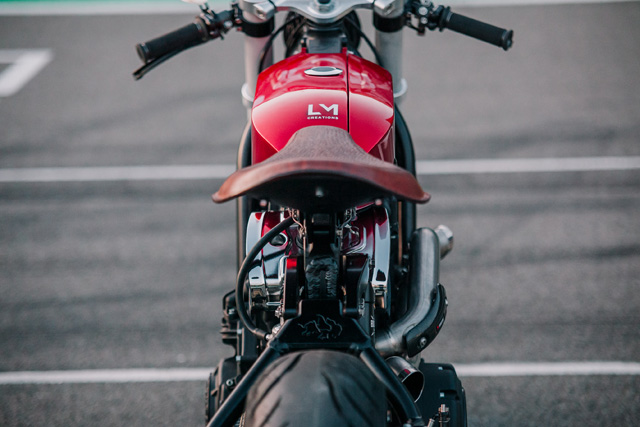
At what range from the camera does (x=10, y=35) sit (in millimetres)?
7758

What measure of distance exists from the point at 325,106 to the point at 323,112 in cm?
3

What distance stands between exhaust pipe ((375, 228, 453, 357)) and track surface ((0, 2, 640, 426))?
104 cm

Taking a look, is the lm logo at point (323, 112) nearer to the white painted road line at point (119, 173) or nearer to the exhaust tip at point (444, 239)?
the exhaust tip at point (444, 239)

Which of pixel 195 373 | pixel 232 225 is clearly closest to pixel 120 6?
pixel 232 225

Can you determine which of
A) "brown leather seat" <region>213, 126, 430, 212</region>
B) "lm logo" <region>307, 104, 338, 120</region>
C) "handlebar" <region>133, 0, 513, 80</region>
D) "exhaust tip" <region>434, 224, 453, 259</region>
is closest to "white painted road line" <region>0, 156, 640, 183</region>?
"exhaust tip" <region>434, 224, 453, 259</region>

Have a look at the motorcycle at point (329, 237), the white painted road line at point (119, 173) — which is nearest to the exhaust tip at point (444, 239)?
the motorcycle at point (329, 237)

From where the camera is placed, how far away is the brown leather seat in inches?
59.7

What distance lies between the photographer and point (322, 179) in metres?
1.54

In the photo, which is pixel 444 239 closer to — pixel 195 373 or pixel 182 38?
pixel 182 38

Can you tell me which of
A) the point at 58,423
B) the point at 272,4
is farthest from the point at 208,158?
the point at 272,4

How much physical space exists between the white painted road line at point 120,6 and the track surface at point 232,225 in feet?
2.97

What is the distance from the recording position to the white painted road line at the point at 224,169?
4.89 meters

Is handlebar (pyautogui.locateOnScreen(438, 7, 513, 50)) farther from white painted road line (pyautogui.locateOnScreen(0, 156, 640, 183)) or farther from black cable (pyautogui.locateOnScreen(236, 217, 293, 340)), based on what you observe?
white painted road line (pyautogui.locateOnScreen(0, 156, 640, 183))

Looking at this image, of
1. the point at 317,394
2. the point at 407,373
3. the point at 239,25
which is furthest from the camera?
Answer: the point at 239,25
